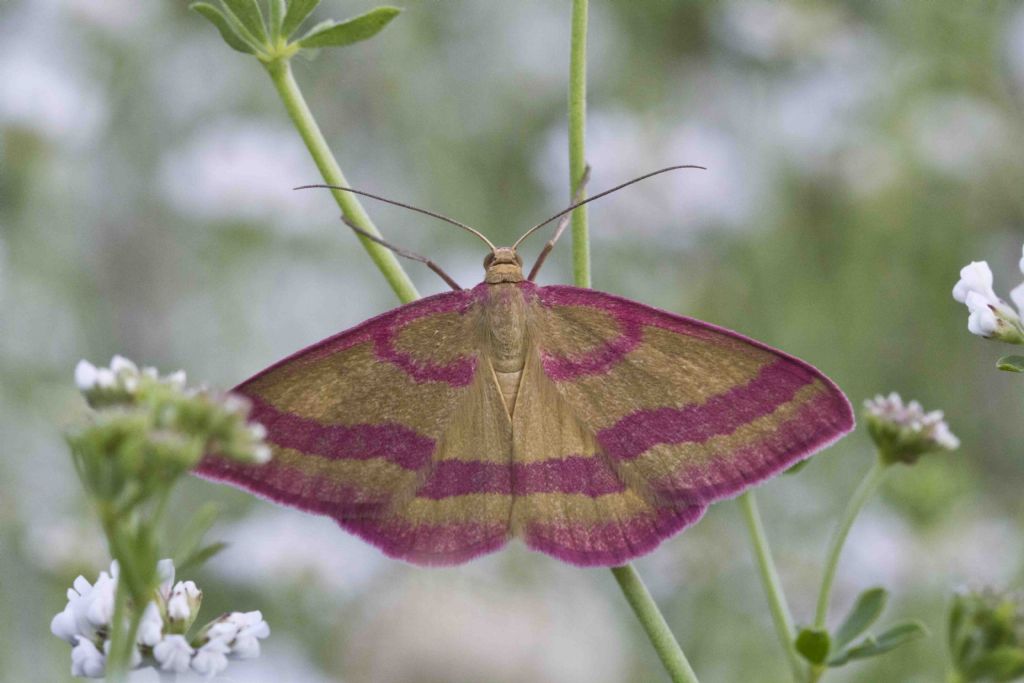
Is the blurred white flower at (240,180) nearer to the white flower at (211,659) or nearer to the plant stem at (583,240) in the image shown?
the plant stem at (583,240)

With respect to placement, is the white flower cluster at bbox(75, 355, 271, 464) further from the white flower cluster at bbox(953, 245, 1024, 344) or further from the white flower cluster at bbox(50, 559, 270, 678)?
the white flower cluster at bbox(953, 245, 1024, 344)

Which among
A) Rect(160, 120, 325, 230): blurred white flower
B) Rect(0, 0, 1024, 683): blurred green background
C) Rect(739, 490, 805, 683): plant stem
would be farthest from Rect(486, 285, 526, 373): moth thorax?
Rect(160, 120, 325, 230): blurred white flower

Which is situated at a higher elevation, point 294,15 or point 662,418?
point 294,15

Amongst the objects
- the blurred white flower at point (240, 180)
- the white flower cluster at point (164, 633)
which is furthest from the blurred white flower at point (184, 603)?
the blurred white flower at point (240, 180)

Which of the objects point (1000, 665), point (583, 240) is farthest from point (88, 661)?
point (1000, 665)

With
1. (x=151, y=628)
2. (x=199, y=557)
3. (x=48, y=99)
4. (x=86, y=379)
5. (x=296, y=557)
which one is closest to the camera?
(x=199, y=557)

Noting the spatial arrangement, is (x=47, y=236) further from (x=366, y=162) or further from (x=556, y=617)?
(x=556, y=617)

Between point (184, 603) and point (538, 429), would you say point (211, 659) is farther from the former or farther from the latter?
point (538, 429)
